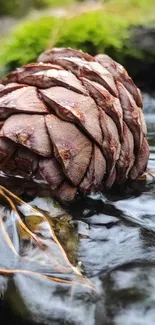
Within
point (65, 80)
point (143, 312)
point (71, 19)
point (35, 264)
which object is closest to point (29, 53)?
point (71, 19)

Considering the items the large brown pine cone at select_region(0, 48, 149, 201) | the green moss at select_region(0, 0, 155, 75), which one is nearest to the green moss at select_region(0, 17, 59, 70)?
the green moss at select_region(0, 0, 155, 75)

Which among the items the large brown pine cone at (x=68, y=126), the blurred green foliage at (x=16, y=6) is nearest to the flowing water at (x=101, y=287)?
the large brown pine cone at (x=68, y=126)

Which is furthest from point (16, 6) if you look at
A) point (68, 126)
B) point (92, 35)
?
point (68, 126)

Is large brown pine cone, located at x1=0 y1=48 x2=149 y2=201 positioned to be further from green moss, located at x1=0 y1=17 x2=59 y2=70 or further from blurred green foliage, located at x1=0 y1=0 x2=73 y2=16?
blurred green foliage, located at x1=0 y1=0 x2=73 y2=16

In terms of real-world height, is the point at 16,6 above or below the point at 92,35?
below

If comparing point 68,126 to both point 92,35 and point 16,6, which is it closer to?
point 92,35
